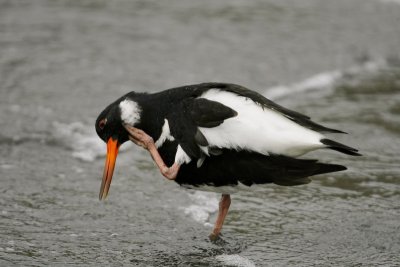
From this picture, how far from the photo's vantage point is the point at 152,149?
531 centimetres

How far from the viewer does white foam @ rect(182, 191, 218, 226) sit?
585cm

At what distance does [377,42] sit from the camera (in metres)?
10.9

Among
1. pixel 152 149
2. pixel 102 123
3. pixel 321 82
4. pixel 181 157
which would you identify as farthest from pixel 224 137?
pixel 321 82

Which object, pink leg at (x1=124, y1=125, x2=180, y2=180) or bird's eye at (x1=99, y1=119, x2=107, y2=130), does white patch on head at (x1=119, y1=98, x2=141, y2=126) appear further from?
bird's eye at (x1=99, y1=119, x2=107, y2=130)

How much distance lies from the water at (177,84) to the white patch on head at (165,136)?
75cm

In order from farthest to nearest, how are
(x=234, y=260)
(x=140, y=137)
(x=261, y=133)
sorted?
Answer: (x=140, y=137) → (x=234, y=260) → (x=261, y=133)

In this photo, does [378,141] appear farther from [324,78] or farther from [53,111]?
[53,111]

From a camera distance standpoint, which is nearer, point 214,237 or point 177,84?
point 214,237

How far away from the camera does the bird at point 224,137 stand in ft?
15.8

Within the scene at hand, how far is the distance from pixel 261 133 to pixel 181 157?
0.66 m

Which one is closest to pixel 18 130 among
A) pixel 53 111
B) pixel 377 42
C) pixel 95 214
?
pixel 53 111

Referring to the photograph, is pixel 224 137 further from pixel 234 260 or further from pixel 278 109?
pixel 234 260

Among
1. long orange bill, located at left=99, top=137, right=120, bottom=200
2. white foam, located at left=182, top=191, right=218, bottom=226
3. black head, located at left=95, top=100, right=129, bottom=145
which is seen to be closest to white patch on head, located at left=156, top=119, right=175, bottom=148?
black head, located at left=95, top=100, right=129, bottom=145

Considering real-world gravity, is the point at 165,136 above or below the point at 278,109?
below
